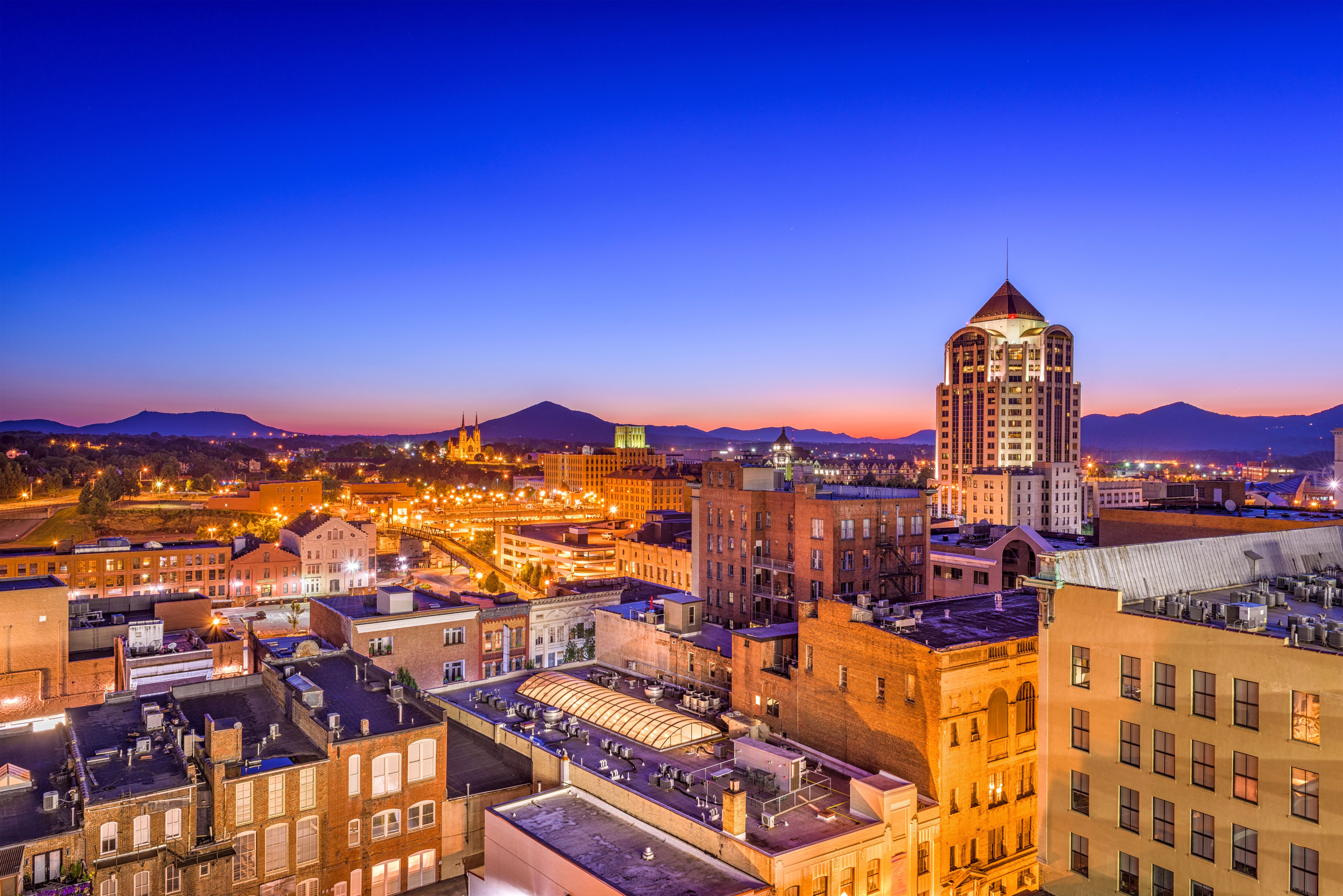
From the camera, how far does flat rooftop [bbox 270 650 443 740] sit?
41.2 m

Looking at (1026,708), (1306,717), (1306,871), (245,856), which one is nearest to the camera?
(1306,871)

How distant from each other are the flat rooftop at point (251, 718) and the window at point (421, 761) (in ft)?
13.3

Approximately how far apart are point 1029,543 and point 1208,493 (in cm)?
1595

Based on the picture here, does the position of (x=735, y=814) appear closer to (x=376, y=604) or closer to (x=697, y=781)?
(x=697, y=781)

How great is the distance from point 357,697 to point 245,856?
11.1 metres

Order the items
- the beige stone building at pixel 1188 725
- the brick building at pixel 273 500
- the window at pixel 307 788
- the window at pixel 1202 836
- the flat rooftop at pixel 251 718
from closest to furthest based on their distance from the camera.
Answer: the beige stone building at pixel 1188 725 → the window at pixel 1202 836 → the window at pixel 307 788 → the flat rooftop at pixel 251 718 → the brick building at pixel 273 500

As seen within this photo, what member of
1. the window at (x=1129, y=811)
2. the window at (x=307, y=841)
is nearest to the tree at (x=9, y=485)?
the window at (x=307, y=841)

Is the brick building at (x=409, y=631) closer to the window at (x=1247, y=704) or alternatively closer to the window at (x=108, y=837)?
the window at (x=108, y=837)

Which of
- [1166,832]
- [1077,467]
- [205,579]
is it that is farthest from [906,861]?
[1077,467]

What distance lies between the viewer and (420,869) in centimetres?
4116

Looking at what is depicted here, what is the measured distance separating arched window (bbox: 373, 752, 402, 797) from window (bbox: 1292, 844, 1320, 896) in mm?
36186

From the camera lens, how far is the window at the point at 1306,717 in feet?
84.5

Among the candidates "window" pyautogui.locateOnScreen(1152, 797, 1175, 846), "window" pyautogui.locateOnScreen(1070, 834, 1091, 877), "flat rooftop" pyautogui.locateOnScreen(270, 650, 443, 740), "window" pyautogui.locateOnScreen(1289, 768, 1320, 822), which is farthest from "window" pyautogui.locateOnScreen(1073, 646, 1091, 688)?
"flat rooftop" pyautogui.locateOnScreen(270, 650, 443, 740)

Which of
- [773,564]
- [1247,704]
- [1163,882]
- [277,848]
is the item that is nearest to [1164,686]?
[1247,704]
